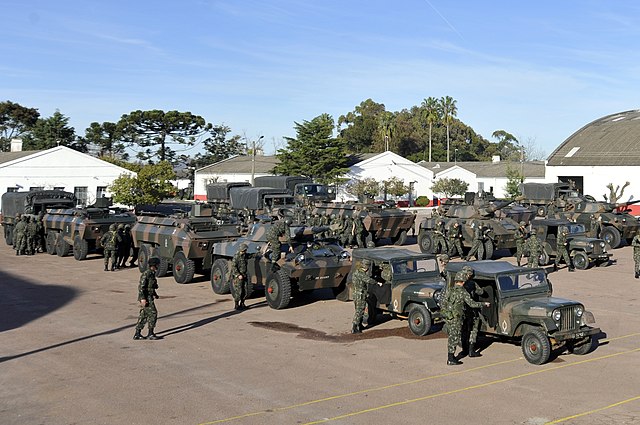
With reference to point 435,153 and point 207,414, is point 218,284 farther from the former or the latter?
point 435,153

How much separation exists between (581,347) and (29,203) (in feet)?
78.3

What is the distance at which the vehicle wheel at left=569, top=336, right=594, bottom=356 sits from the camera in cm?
1168

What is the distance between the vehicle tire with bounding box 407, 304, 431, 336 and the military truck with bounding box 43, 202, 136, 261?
47.4ft

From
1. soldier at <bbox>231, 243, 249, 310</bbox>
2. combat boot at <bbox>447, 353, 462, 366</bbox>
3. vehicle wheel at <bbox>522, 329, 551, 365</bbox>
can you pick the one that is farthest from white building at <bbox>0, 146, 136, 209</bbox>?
vehicle wheel at <bbox>522, 329, 551, 365</bbox>

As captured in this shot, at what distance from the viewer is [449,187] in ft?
208

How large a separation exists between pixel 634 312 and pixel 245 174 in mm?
51437

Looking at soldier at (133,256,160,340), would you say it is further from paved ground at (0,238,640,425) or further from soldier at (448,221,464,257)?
soldier at (448,221,464,257)

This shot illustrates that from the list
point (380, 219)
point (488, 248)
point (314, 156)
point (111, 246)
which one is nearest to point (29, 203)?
point (111, 246)

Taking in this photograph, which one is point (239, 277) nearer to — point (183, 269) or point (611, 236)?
point (183, 269)

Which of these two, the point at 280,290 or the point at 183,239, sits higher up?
the point at 183,239

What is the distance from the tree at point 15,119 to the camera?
83.6 meters

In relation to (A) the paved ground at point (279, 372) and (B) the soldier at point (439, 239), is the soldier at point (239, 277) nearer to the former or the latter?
(A) the paved ground at point (279, 372)

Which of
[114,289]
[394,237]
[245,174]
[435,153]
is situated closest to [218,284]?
[114,289]

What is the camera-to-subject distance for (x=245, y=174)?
6500cm
